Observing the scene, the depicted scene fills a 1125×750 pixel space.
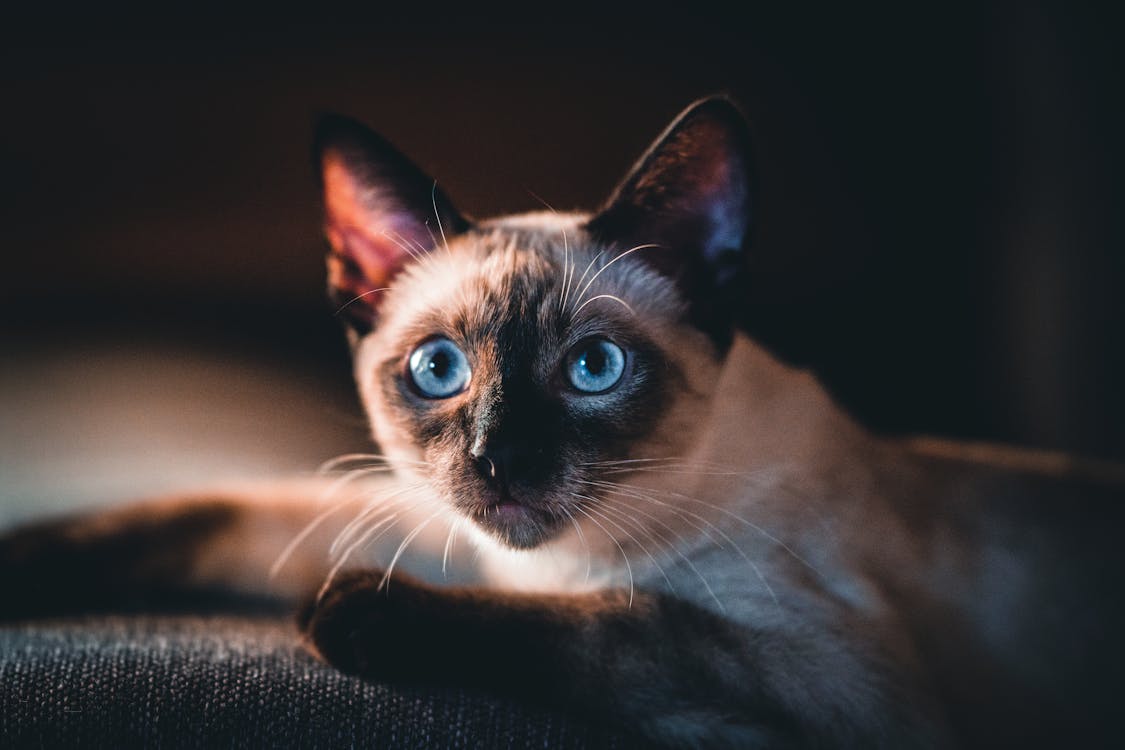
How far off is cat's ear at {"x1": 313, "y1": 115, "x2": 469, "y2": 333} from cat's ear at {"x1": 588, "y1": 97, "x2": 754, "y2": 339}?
25 centimetres

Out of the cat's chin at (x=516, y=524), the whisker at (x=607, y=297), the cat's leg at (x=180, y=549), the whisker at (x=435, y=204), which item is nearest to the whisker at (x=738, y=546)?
the cat's chin at (x=516, y=524)

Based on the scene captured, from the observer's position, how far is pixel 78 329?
86.8 inches

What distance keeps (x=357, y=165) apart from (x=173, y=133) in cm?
119

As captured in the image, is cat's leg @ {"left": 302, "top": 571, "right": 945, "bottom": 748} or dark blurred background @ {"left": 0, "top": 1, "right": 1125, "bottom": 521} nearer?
cat's leg @ {"left": 302, "top": 571, "right": 945, "bottom": 748}

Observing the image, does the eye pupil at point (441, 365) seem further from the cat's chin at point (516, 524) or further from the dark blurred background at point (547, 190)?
the dark blurred background at point (547, 190)

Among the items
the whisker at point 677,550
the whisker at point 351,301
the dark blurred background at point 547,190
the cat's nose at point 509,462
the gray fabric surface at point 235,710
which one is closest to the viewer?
the gray fabric surface at point 235,710

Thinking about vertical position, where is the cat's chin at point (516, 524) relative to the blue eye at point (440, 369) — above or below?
below

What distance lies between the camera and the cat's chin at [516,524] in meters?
0.97

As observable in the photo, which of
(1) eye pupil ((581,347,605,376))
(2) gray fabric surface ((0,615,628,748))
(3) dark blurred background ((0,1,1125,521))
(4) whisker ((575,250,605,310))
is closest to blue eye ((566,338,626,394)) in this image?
(1) eye pupil ((581,347,605,376))

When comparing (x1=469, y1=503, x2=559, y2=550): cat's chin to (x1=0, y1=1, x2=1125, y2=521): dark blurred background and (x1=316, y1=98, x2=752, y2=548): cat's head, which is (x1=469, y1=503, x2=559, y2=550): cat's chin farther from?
(x1=0, y1=1, x2=1125, y2=521): dark blurred background

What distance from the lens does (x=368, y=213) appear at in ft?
3.88

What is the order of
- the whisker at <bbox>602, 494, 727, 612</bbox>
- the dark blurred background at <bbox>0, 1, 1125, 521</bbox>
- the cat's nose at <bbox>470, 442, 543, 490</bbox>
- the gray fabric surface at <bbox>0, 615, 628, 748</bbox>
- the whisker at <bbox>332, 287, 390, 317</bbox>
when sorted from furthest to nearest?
the dark blurred background at <bbox>0, 1, 1125, 521</bbox> < the whisker at <bbox>332, 287, 390, 317</bbox> < the whisker at <bbox>602, 494, 727, 612</bbox> < the cat's nose at <bbox>470, 442, 543, 490</bbox> < the gray fabric surface at <bbox>0, 615, 628, 748</bbox>

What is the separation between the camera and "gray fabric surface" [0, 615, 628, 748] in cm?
81

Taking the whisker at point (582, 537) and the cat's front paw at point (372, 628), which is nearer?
the cat's front paw at point (372, 628)
